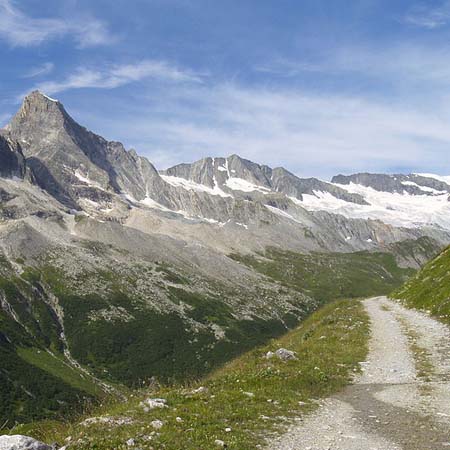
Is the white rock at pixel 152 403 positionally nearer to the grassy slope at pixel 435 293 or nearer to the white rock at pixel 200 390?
the white rock at pixel 200 390

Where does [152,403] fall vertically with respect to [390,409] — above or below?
above

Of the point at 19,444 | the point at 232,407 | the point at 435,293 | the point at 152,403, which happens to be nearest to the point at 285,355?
the point at 232,407

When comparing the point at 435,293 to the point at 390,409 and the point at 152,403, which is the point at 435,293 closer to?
the point at 390,409

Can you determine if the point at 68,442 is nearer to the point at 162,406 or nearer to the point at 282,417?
the point at 162,406

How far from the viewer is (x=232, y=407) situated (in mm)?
18438

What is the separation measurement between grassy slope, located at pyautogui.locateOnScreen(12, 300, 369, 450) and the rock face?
1182 mm

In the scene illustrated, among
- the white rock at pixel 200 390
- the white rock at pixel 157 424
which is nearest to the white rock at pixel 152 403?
the white rock at pixel 157 424

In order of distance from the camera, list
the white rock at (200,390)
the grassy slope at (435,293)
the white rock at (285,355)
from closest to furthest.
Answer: the white rock at (200,390) < the white rock at (285,355) < the grassy slope at (435,293)

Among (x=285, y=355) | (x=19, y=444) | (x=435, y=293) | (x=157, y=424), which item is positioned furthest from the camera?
(x=435, y=293)

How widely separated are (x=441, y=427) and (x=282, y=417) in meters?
5.36

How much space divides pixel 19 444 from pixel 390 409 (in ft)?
43.0

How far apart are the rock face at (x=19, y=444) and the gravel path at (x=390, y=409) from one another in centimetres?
663

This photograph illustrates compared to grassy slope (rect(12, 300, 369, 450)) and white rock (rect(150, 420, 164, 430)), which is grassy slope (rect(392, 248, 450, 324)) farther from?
white rock (rect(150, 420, 164, 430))

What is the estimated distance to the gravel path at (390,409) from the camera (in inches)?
577
